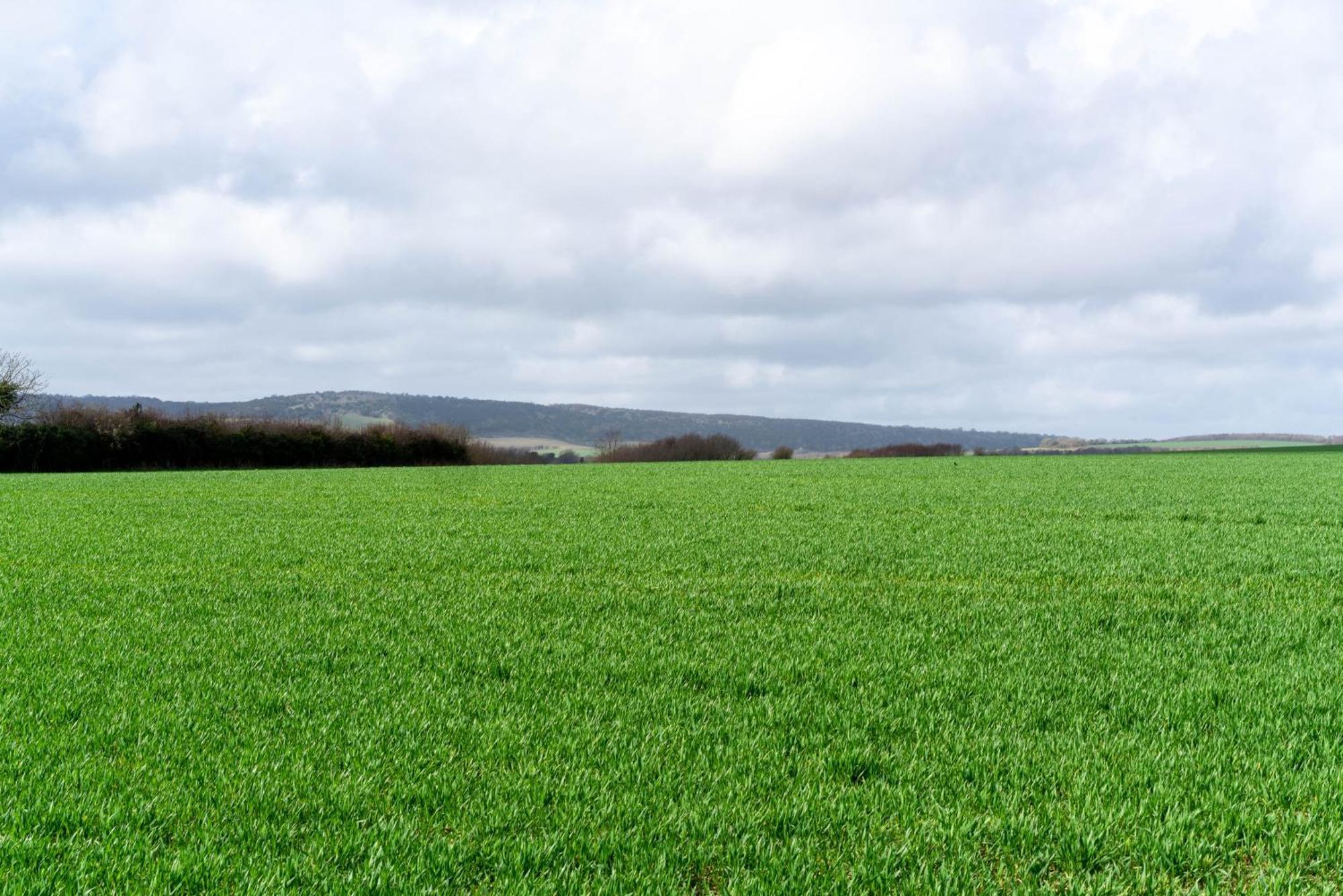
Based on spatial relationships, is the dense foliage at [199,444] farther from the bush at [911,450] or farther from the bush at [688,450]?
the bush at [911,450]

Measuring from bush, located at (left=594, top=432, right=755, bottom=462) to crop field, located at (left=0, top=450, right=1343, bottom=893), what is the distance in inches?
2514

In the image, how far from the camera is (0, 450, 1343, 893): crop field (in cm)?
339

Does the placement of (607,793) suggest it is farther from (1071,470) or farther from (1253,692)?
(1071,470)

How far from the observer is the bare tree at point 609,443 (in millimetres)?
82100

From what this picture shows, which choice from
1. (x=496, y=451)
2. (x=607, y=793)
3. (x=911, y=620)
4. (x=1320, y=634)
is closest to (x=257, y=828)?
(x=607, y=793)

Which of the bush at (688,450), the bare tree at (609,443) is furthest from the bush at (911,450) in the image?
the bare tree at (609,443)

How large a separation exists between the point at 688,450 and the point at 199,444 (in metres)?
40.0

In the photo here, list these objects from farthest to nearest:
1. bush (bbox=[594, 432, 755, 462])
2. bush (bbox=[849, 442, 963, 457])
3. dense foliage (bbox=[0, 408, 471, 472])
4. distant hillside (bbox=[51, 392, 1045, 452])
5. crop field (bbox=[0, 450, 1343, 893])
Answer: distant hillside (bbox=[51, 392, 1045, 452])
bush (bbox=[594, 432, 755, 462])
bush (bbox=[849, 442, 963, 457])
dense foliage (bbox=[0, 408, 471, 472])
crop field (bbox=[0, 450, 1343, 893])

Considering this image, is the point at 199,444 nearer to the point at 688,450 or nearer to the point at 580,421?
the point at 688,450

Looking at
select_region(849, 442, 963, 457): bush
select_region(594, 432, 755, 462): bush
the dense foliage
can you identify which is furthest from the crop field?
select_region(594, 432, 755, 462): bush

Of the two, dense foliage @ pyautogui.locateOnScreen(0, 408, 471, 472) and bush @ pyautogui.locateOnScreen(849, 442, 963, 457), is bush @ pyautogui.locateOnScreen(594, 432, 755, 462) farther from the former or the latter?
dense foliage @ pyautogui.locateOnScreen(0, 408, 471, 472)

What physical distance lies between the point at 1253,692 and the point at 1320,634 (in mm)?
2405

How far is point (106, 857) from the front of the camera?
10.9ft

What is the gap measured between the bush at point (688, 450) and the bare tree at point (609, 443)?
3060 millimetres
